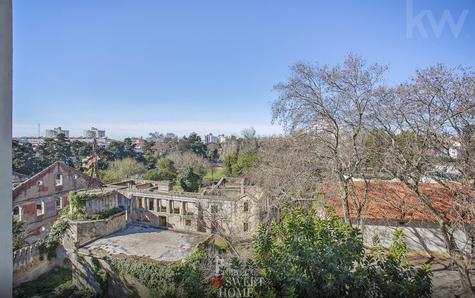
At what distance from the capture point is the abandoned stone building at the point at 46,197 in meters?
6.05

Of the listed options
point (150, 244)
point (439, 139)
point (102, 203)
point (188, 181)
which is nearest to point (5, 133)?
point (439, 139)

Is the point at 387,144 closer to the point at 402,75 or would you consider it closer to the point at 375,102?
the point at 375,102

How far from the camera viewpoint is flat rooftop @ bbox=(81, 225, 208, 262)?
5.90 m

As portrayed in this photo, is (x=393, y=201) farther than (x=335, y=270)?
Yes

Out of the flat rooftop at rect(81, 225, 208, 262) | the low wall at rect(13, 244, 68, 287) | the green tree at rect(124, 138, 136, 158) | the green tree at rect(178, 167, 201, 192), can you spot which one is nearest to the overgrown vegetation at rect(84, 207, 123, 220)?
the flat rooftop at rect(81, 225, 208, 262)

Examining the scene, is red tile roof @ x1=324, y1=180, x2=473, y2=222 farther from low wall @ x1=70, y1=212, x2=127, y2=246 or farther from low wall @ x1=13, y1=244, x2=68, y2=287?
low wall @ x1=70, y1=212, x2=127, y2=246

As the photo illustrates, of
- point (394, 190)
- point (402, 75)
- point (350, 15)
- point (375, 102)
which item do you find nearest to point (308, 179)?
point (394, 190)

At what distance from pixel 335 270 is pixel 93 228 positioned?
23.0ft

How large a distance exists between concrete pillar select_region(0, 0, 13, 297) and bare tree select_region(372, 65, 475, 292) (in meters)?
3.55

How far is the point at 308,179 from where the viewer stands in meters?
5.55

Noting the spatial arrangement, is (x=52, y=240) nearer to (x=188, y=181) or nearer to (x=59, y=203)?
(x=59, y=203)

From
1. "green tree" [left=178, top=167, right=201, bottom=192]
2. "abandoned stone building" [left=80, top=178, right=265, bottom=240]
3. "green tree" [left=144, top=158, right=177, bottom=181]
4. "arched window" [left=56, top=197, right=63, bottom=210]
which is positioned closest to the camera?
"arched window" [left=56, top=197, right=63, bottom=210]

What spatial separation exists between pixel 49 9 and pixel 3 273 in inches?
43.9

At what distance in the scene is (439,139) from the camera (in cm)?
358
